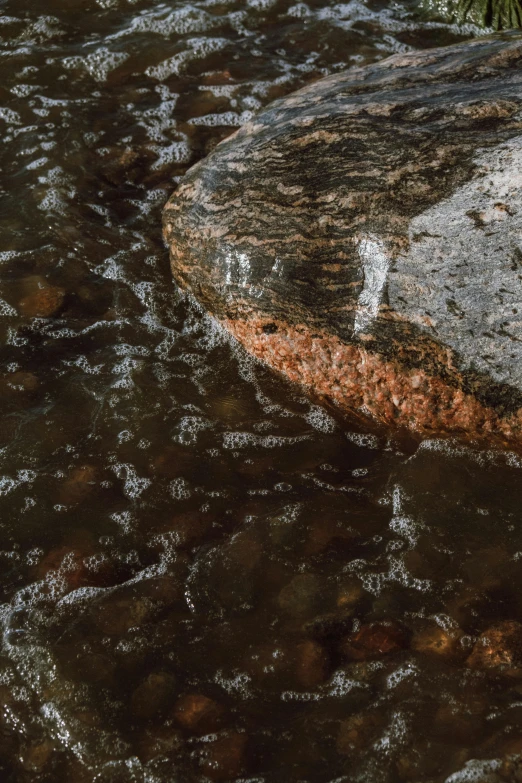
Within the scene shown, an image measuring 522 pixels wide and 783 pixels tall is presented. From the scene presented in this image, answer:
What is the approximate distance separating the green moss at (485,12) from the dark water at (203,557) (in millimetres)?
2966

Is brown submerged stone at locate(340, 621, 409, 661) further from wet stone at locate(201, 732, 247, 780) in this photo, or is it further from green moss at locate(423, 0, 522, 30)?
green moss at locate(423, 0, 522, 30)

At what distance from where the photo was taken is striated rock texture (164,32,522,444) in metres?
2.90

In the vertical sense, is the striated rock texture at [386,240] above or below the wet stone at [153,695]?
above

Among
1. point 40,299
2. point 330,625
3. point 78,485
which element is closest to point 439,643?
point 330,625

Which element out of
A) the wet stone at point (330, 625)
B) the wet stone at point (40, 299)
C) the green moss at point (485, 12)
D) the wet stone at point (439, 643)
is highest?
the green moss at point (485, 12)

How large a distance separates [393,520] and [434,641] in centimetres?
51

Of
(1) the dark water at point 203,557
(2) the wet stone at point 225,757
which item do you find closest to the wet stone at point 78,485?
(1) the dark water at point 203,557

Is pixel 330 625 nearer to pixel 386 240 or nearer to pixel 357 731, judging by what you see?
pixel 357 731

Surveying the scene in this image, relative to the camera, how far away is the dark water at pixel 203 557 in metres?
2.22

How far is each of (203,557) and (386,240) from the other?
56.4 inches

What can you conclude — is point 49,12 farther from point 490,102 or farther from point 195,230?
point 490,102

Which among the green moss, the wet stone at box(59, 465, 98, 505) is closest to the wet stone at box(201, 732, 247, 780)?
the wet stone at box(59, 465, 98, 505)

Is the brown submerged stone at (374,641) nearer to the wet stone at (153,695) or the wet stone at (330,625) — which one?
the wet stone at (330,625)

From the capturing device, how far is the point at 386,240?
3064 millimetres
